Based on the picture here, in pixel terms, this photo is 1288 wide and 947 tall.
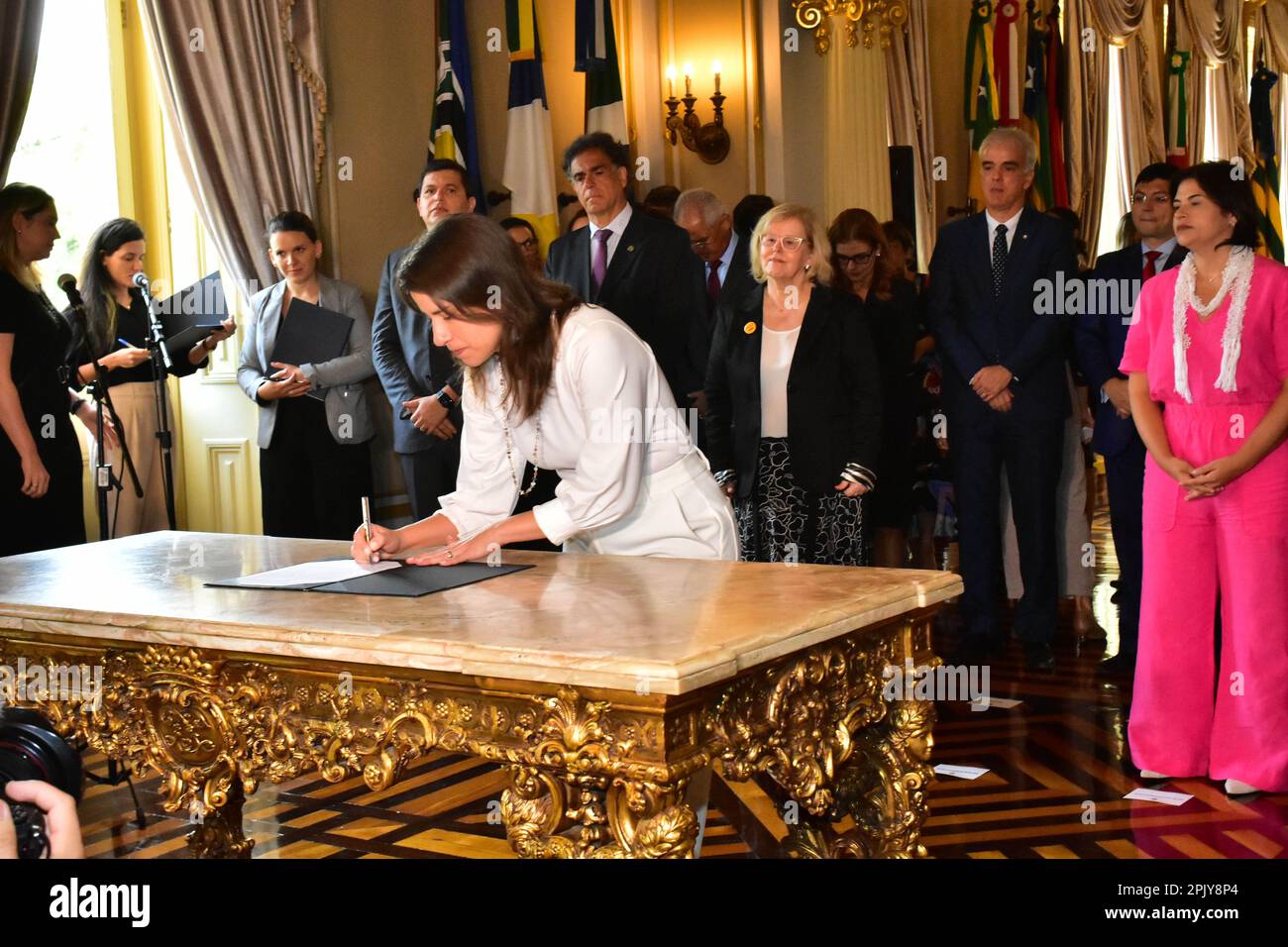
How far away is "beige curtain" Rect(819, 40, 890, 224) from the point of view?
813cm

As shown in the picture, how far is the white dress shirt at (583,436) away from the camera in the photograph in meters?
3.02

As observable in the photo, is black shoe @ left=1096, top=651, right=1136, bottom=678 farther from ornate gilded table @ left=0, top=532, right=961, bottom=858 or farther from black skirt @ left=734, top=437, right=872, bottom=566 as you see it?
ornate gilded table @ left=0, top=532, right=961, bottom=858

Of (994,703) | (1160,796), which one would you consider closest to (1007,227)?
(994,703)

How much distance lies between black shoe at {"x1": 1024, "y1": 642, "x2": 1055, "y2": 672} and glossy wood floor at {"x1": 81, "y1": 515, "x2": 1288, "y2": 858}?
24.7 inches

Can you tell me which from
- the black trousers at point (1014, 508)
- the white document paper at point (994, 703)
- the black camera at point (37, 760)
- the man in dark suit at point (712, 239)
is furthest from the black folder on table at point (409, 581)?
the black trousers at point (1014, 508)

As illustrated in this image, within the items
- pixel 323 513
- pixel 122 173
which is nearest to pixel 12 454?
pixel 323 513

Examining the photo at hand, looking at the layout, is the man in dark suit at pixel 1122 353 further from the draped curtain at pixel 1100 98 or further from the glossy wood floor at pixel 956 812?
the draped curtain at pixel 1100 98

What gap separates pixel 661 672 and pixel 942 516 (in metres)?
5.28

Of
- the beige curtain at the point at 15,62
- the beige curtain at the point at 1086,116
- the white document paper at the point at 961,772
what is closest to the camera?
the white document paper at the point at 961,772

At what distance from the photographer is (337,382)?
226 inches

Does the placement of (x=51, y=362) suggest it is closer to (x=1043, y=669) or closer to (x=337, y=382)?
(x=337, y=382)

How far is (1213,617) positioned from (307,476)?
140 inches

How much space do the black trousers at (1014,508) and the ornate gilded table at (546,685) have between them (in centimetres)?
277

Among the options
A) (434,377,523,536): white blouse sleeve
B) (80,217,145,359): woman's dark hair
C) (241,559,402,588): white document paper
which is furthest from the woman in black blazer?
(80,217,145,359): woman's dark hair
